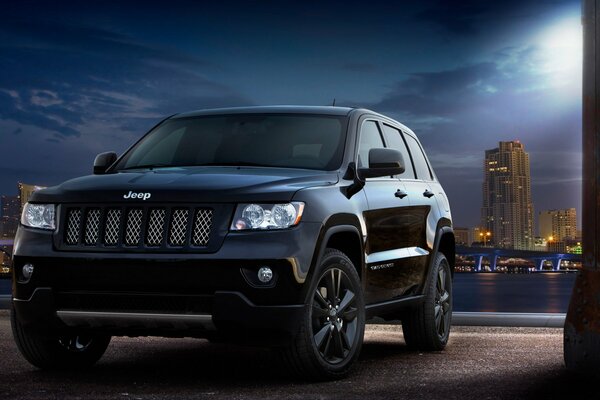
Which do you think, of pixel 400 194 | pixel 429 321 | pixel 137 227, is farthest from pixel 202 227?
pixel 429 321

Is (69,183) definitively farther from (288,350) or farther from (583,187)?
(583,187)

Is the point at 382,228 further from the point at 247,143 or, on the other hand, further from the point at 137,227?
the point at 137,227

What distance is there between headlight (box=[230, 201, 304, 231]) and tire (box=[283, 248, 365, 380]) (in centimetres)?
39

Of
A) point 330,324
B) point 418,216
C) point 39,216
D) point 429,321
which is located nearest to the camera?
point 330,324

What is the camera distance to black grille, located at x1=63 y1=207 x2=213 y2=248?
6.29m

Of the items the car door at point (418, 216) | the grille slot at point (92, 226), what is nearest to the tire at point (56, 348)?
the grille slot at point (92, 226)

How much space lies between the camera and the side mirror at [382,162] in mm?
7277

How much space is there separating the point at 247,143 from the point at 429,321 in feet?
8.15

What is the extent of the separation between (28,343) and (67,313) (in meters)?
0.78

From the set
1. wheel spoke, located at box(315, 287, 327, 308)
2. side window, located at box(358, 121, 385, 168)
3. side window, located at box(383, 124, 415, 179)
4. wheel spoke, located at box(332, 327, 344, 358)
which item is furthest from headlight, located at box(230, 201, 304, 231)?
side window, located at box(383, 124, 415, 179)

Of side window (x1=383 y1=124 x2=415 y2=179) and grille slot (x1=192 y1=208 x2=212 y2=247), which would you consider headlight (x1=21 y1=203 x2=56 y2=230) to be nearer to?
grille slot (x1=192 y1=208 x2=212 y2=247)

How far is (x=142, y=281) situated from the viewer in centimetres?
628

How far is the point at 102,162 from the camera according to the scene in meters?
7.79

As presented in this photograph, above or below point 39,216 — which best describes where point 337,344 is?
below
